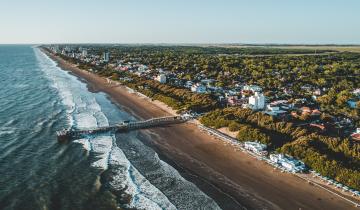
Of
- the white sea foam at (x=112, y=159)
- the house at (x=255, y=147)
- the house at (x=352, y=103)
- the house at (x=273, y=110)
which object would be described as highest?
the house at (x=273, y=110)

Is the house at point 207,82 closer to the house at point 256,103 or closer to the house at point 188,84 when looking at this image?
the house at point 188,84

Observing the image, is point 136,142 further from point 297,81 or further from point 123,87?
point 297,81

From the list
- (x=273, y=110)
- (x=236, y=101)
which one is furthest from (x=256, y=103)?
(x=236, y=101)

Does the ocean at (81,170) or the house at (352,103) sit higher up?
the house at (352,103)

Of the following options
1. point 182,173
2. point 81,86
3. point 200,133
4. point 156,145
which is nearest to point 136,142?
point 156,145

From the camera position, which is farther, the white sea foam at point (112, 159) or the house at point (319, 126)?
the house at point (319, 126)

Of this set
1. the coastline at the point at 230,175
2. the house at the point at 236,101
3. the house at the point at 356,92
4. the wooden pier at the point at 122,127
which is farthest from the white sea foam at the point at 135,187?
the house at the point at 356,92
